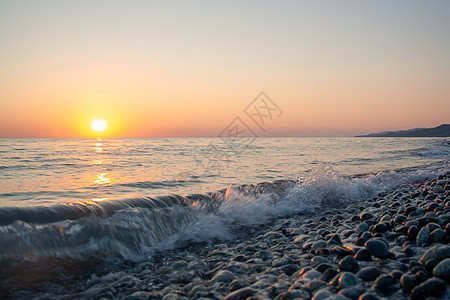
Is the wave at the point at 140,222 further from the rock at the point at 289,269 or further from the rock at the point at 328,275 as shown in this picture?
the rock at the point at 328,275

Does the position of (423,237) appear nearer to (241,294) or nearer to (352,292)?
(352,292)

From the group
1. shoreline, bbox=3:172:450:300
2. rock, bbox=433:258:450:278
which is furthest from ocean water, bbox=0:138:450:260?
rock, bbox=433:258:450:278

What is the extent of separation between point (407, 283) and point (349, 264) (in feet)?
1.93

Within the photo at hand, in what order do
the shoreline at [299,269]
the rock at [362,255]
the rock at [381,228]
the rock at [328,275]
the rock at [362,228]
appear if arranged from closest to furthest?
the shoreline at [299,269] < the rock at [328,275] < the rock at [362,255] < the rock at [381,228] < the rock at [362,228]

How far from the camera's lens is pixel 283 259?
3.59 meters

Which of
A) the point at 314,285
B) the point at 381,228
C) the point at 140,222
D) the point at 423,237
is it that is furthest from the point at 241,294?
the point at 140,222

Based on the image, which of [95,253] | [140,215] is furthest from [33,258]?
[140,215]

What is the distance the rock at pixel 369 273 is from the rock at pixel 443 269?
44 centimetres

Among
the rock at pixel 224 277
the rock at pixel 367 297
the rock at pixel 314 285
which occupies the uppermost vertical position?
the rock at pixel 367 297

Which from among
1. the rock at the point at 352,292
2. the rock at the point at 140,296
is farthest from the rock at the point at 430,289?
the rock at the point at 140,296

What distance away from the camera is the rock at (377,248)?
10.3 ft

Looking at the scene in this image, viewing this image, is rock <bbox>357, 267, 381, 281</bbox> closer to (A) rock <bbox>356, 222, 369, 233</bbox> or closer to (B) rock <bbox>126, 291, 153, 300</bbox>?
(A) rock <bbox>356, 222, 369, 233</bbox>

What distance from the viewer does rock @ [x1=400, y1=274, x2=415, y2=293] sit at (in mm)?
2361

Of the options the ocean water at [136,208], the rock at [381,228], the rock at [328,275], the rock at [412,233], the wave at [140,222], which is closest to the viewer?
the rock at [328,275]
